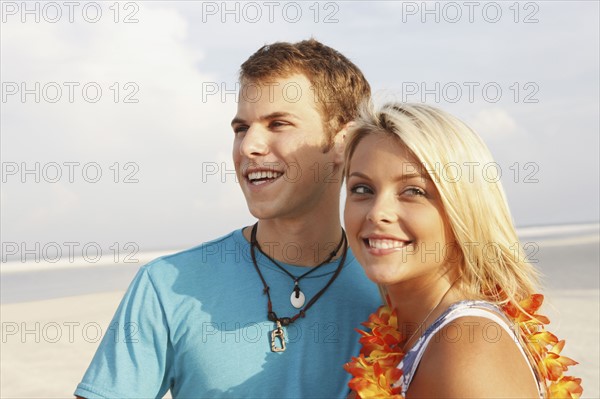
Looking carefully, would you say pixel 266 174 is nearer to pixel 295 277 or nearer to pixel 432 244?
pixel 295 277

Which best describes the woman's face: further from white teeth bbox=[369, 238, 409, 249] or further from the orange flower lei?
the orange flower lei

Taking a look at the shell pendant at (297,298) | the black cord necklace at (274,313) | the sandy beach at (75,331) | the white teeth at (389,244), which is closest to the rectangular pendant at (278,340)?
the black cord necklace at (274,313)

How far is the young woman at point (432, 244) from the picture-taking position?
265cm

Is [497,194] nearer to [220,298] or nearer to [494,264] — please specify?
[494,264]

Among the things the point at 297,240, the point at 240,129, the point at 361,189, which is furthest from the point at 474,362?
the point at 240,129

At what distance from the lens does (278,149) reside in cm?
327

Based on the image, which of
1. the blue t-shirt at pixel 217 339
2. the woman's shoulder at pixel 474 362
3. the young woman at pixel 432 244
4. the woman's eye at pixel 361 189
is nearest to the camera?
the woman's shoulder at pixel 474 362

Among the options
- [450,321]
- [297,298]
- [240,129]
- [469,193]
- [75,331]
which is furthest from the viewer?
[75,331]

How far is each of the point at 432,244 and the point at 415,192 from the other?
0.62ft

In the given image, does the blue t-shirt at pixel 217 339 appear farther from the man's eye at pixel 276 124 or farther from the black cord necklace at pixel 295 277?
the man's eye at pixel 276 124

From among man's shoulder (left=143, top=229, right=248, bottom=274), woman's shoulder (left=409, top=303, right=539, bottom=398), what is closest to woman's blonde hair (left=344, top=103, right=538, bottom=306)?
woman's shoulder (left=409, top=303, right=539, bottom=398)

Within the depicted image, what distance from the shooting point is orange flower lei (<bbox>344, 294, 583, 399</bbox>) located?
8.73ft

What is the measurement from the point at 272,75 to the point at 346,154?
1.78 ft

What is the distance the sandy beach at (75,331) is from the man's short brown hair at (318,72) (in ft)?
6.87
